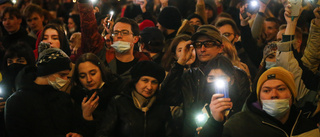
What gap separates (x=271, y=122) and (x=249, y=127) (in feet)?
0.79

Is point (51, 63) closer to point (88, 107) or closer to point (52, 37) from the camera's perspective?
point (88, 107)

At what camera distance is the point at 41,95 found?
5.60 meters

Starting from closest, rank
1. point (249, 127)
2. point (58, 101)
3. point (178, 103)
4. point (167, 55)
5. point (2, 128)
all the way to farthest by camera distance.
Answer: point (249, 127)
point (58, 101)
point (178, 103)
point (2, 128)
point (167, 55)

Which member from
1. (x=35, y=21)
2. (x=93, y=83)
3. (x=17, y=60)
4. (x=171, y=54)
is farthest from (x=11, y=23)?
(x=93, y=83)

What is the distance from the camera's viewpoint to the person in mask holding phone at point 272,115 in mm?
5297

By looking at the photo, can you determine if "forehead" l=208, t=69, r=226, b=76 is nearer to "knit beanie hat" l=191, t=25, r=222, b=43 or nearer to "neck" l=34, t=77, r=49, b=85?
"knit beanie hat" l=191, t=25, r=222, b=43

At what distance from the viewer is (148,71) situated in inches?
238

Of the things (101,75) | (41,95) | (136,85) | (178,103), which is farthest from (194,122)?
(41,95)

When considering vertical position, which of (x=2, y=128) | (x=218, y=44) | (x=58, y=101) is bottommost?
(x=2, y=128)

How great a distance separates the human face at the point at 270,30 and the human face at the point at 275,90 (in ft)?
10.4

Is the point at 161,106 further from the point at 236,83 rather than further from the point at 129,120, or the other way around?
the point at 236,83

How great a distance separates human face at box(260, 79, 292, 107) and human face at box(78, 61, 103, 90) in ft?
6.27

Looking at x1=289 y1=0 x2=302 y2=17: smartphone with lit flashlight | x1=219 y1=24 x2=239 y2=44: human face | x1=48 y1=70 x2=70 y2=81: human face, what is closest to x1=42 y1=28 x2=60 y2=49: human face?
x1=48 y1=70 x2=70 y2=81: human face

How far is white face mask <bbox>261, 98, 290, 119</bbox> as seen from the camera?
17.3ft
